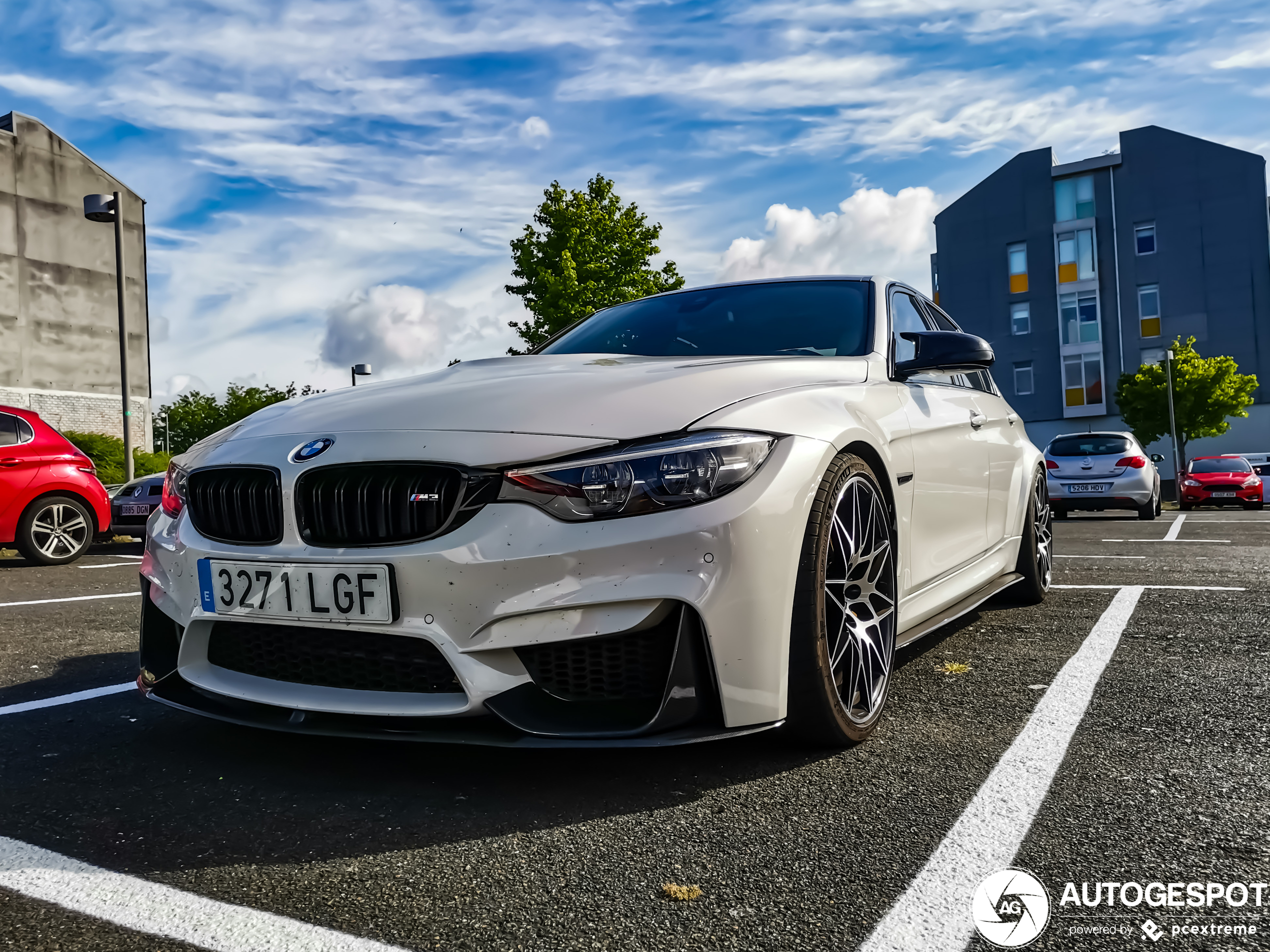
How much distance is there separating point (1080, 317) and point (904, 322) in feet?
135

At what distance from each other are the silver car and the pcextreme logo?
13.2m

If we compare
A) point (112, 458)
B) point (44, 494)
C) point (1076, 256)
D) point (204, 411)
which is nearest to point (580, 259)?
point (112, 458)

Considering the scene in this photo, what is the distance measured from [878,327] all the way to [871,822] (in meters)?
1.98

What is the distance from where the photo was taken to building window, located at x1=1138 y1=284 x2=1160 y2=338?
1567 inches

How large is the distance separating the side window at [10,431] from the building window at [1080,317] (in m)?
39.6

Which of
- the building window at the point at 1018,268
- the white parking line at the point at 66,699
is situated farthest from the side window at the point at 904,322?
the building window at the point at 1018,268

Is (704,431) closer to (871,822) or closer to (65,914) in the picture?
(871,822)

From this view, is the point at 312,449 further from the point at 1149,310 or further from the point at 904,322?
the point at 1149,310

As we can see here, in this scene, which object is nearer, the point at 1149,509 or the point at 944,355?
the point at 944,355

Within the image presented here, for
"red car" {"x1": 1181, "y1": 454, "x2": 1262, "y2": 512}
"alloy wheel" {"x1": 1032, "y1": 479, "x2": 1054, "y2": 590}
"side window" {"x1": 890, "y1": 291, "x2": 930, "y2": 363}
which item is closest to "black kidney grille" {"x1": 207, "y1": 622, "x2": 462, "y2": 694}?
"side window" {"x1": 890, "y1": 291, "x2": 930, "y2": 363}

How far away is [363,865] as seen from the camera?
6.52 ft

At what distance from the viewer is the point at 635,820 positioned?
221 centimetres

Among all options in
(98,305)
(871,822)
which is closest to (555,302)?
(98,305)

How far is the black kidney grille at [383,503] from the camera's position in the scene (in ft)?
7.76
